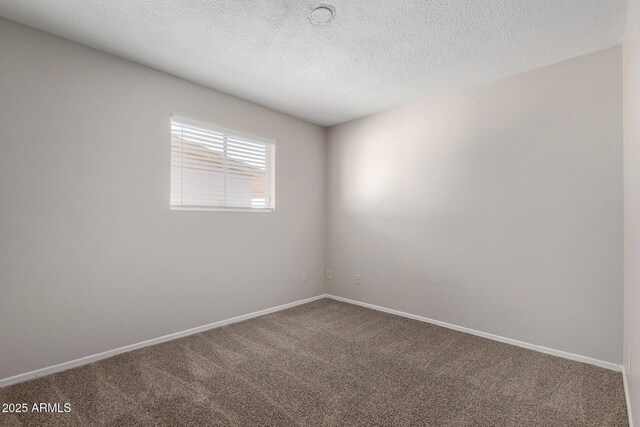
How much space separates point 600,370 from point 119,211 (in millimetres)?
4051

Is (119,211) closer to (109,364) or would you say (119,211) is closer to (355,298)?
(109,364)

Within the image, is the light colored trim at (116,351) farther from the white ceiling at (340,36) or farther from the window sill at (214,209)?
the white ceiling at (340,36)

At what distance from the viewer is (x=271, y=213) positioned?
3889mm

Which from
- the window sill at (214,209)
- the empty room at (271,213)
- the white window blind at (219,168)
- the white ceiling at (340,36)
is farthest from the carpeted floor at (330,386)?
the white ceiling at (340,36)

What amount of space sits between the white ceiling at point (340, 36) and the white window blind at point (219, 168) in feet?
1.78

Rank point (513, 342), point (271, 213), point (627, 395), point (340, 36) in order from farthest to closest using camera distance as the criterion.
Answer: point (271, 213), point (513, 342), point (340, 36), point (627, 395)

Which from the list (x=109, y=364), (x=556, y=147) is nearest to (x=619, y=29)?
(x=556, y=147)

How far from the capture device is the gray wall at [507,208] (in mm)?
2479

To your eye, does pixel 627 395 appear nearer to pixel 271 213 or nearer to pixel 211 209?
pixel 271 213

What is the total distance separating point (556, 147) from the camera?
268 cm

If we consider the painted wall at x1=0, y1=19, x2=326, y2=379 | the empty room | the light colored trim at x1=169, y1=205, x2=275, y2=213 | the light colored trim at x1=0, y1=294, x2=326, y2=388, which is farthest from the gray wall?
the painted wall at x1=0, y1=19, x2=326, y2=379

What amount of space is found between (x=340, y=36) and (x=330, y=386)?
2531mm

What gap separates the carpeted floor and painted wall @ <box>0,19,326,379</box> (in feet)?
1.10

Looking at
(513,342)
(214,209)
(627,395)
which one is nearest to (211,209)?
(214,209)
